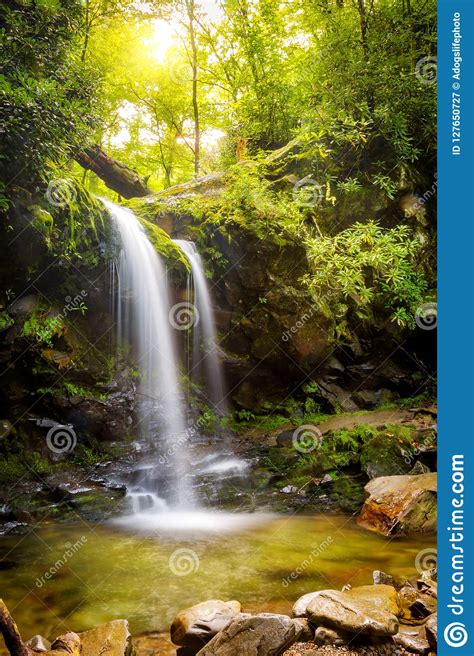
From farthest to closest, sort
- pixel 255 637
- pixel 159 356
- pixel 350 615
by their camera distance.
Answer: pixel 159 356 → pixel 350 615 → pixel 255 637

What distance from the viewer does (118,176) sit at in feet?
43.8

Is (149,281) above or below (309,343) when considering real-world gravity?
above

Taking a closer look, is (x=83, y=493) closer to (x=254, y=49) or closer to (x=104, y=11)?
(x=254, y=49)

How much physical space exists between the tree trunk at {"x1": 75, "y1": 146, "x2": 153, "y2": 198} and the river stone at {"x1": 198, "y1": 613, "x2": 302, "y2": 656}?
12298 mm

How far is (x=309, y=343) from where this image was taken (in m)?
10.9

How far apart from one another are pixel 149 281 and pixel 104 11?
8389 millimetres

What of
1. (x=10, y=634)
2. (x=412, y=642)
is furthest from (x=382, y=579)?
(x=10, y=634)

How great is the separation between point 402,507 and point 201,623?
360 centimetres

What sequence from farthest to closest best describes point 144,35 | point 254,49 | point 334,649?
point 144,35 → point 254,49 → point 334,649

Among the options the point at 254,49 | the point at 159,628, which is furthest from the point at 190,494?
the point at 254,49

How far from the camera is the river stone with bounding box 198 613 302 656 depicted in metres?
2.84

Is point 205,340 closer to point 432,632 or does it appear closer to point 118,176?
point 118,176

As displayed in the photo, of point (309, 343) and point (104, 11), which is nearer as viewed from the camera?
point (309, 343)

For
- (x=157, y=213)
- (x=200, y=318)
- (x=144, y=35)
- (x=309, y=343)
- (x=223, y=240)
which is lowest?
(x=309, y=343)
